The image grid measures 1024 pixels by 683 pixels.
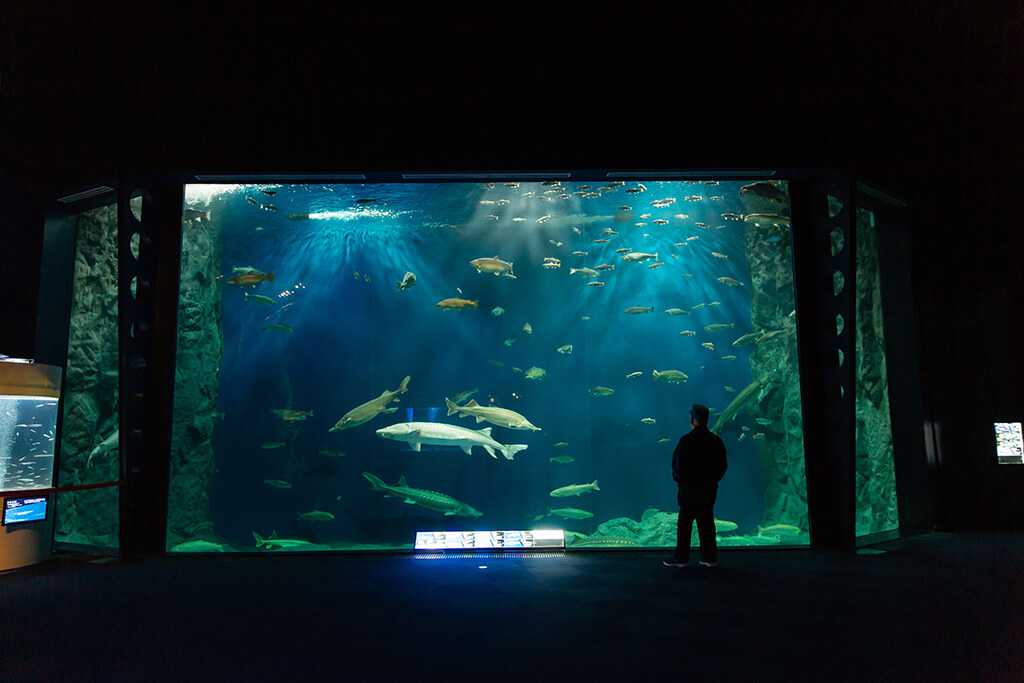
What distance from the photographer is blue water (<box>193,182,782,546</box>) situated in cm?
784

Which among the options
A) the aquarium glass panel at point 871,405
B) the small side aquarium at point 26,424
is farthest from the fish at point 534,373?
the small side aquarium at point 26,424

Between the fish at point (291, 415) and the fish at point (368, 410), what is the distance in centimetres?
82

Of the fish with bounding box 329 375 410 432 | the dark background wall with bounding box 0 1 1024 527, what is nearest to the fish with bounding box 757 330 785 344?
the dark background wall with bounding box 0 1 1024 527

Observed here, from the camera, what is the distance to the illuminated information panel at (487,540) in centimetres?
599

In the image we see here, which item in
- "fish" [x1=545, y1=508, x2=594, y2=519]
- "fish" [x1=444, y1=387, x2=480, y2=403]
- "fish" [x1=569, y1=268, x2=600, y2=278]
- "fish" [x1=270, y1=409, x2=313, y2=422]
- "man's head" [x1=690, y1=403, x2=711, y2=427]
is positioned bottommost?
"fish" [x1=545, y1=508, x2=594, y2=519]

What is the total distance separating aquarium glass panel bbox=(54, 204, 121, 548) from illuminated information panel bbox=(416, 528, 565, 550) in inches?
146

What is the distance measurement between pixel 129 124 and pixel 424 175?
3.19 metres

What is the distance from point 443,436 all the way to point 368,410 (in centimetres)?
106

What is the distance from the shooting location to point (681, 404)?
947cm

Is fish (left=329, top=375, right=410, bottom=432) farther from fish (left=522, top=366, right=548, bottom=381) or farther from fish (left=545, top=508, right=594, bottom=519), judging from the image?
fish (left=545, top=508, right=594, bottom=519)

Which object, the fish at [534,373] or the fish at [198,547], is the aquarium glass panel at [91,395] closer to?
the fish at [198,547]

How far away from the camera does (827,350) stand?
6070 mm

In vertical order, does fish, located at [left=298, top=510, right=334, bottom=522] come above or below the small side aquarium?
below

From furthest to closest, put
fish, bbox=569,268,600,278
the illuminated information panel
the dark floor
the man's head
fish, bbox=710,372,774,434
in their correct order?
1. fish, bbox=710,372,774,434
2. fish, bbox=569,268,600,278
3. the illuminated information panel
4. the man's head
5. the dark floor
